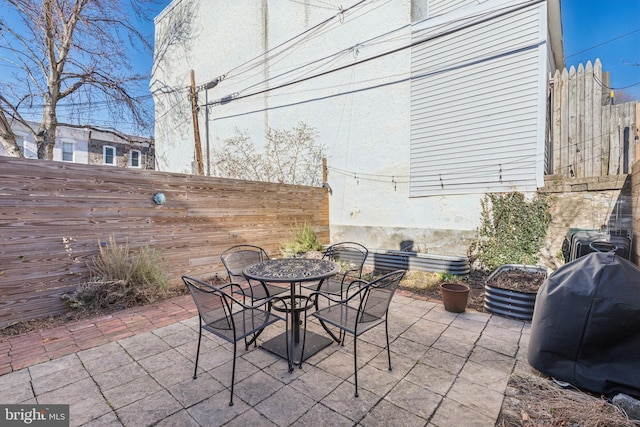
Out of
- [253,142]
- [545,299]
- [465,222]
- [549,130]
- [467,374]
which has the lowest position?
[467,374]

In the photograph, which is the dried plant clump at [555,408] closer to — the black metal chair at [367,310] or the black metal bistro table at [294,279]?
the black metal chair at [367,310]

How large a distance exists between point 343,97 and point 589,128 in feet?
16.2

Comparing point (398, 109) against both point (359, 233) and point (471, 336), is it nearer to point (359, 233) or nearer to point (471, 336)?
point (359, 233)

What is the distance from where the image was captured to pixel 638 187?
322 cm

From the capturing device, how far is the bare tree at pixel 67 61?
6.52 m

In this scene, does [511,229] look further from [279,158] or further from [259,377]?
[279,158]

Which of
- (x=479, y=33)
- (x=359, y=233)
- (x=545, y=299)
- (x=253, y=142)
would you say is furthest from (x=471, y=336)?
(x=253, y=142)

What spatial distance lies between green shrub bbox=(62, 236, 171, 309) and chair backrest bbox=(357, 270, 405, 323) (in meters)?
3.09

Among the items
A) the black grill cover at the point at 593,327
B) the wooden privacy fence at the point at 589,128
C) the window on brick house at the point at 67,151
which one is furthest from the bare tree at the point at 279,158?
the window on brick house at the point at 67,151

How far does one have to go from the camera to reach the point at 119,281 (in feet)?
12.0

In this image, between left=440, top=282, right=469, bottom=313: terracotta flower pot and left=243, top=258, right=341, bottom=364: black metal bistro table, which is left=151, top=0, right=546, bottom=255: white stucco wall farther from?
left=243, top=258, right=341, bottom=364: black metal bistro table

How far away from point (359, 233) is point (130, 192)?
486 cm

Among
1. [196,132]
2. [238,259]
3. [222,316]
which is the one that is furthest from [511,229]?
[196,132]

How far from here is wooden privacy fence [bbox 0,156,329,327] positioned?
10.3 feet
